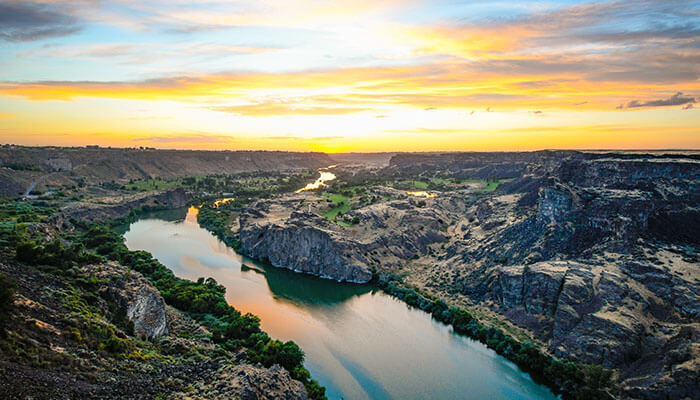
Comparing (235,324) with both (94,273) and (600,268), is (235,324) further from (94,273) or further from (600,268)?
(600,268)

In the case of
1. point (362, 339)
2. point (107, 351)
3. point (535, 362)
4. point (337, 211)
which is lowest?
point (362, 339)

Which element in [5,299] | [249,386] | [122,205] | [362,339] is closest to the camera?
[5,299]

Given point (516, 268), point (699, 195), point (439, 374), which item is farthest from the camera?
point (516, 268)

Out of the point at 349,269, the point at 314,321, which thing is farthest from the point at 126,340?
the point at 349,269

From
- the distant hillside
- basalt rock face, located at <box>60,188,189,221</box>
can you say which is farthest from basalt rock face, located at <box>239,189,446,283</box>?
the distant hillside

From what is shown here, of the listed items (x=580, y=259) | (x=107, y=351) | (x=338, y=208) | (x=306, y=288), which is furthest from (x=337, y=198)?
(x=107, y=351)

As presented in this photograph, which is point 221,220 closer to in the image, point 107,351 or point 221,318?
point 221,318

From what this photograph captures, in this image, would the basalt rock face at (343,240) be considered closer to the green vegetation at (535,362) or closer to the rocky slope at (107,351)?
the green vegetation at (535,362)
